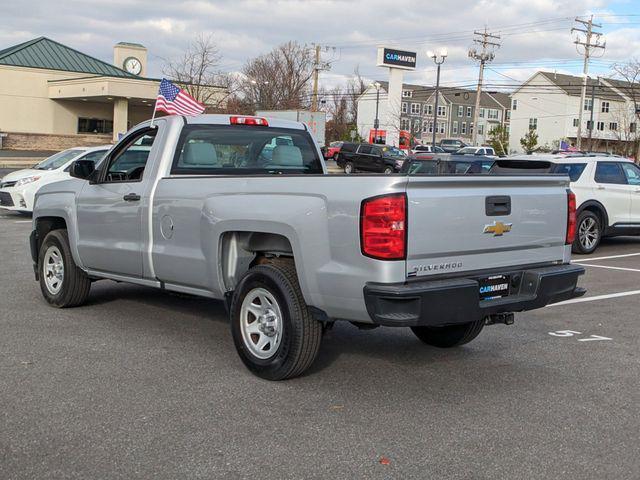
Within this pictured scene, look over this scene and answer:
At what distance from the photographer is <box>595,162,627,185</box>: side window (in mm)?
14016

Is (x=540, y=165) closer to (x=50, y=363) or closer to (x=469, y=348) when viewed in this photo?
(x=469, y=348)

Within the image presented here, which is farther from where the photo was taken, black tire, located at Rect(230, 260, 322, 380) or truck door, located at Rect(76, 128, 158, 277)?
truck door, located at Rect(76, 128, 158, 277)

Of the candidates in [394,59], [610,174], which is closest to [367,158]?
[610,174]

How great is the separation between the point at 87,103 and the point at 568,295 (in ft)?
177

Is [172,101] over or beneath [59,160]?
over

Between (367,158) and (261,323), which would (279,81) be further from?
(261,323)

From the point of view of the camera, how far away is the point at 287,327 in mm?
5266

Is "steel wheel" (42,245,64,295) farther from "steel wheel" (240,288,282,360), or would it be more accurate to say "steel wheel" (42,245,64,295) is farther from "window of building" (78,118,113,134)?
"window of building" (78,118,113,134)

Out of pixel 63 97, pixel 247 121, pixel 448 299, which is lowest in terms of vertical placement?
pixel 448 299

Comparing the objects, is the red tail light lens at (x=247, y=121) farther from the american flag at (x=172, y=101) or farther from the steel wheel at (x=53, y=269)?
the american flag at (x=172, y=101)

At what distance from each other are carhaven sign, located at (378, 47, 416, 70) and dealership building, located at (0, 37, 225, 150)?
1197 inches

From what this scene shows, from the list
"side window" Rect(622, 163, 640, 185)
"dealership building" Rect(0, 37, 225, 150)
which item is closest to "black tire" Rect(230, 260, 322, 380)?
"side window" Rect(622, 163, 640, 185)

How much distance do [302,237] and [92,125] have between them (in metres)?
54.0

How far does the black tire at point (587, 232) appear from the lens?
44.8ft
